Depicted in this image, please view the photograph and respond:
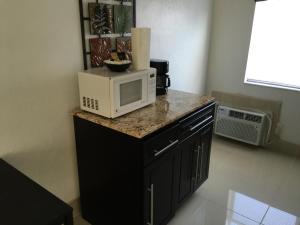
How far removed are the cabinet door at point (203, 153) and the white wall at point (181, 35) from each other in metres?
0.87

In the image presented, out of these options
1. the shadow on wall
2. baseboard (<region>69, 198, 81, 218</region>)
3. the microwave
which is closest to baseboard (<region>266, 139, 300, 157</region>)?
the microwave

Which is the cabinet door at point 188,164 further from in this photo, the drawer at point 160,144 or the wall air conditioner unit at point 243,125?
the wall air conditioner unit at point 243,125

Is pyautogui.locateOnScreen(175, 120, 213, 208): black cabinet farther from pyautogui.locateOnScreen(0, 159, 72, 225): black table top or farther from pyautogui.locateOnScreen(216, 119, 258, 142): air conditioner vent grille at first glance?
pyautogui.locateOnScreen(216, 119, 258, 142): air conditioner vent grille

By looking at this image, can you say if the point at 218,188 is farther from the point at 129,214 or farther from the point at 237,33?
the point at 237,33

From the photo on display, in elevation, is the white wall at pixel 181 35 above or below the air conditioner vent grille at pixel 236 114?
above

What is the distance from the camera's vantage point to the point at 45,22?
1.55m

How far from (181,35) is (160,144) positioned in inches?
63.8

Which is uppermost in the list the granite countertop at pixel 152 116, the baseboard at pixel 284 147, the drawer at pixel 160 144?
the granite countertop at pixel 152 116

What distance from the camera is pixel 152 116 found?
5.63 ft

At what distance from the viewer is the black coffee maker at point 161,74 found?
7.01 ft

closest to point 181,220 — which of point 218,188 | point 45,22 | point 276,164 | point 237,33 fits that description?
point 218,188

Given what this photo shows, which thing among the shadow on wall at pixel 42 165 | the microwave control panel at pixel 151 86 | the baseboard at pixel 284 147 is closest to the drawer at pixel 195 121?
the microwave control panel at pixel 151 86

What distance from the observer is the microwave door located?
1595mm

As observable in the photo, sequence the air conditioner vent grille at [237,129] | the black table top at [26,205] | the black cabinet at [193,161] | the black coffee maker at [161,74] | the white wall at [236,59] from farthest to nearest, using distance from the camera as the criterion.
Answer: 1. the air conditioner vent grille at [237,129]
2. the white wall at [236,59]
3. the black coffee maker at [161,74]
4. the black cabinet at [193,161]
5. the black table top at [26,205]
